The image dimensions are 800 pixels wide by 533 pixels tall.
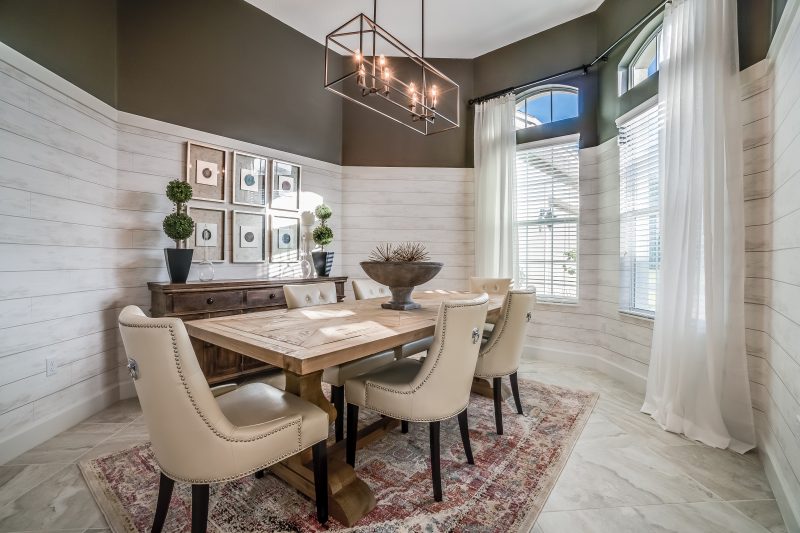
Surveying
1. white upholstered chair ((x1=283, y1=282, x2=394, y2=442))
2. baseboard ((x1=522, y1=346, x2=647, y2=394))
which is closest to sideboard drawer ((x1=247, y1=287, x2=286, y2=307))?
white upholstered chair ((x1=283, y1=282, x2=394, y2=442))

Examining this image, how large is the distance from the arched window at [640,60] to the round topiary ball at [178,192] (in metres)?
4.04

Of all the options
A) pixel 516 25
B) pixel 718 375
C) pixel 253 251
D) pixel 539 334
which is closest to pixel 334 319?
pixel 253 251

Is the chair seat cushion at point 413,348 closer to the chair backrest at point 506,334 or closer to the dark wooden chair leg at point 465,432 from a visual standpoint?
the chair backrest at point 506,334

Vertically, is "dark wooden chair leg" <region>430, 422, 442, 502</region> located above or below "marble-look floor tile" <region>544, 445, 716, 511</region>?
above

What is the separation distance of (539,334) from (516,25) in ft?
11.4


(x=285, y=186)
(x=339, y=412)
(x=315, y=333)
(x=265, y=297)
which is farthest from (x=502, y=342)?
(x=285, y=186)

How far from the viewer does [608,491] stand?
5.72 ft

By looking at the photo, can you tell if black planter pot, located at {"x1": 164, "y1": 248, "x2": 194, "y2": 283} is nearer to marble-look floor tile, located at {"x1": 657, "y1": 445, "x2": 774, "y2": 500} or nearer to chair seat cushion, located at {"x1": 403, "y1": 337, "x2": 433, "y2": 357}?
chair seat cushion, located at {"x1": 403, "y1": 337, "x2": 433, "y2": 357}

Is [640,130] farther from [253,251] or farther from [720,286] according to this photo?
[253,251]

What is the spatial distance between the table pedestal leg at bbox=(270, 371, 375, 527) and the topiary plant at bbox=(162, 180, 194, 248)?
1.89 metres

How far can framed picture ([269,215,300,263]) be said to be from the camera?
3.86 m

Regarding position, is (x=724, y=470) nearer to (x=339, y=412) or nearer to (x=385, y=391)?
(x=385, y=391)

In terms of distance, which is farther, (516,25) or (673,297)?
(516,25)

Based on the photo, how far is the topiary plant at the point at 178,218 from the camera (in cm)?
285
